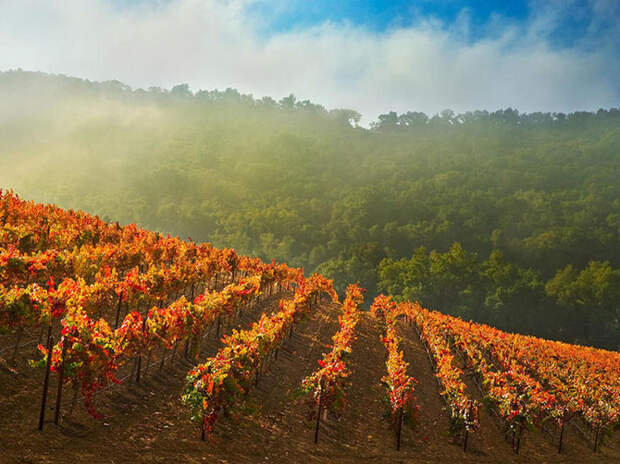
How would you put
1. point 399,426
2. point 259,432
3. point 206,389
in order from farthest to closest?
point 399,426 → point 259,432 → point 206,389

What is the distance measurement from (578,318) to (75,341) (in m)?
81.6

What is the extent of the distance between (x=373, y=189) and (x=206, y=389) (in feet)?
390

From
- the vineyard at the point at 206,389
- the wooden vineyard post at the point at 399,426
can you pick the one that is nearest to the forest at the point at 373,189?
the vineyard at the point at 206,389

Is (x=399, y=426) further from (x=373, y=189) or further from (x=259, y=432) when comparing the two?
(x=373, y=189)

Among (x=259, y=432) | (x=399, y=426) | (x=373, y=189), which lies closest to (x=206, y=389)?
(x=259, y=432)

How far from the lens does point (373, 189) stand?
415 ft

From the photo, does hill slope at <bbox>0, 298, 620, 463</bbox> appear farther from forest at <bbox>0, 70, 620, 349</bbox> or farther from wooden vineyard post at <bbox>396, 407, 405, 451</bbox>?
forest at <bbox>0, 70, 620, 349</bbox>

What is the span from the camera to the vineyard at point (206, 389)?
10336 millimetres

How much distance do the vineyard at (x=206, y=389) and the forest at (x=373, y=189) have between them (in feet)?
168

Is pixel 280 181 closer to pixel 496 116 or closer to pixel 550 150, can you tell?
pixel 550 150

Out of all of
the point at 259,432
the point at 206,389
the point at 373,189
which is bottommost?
the point at 259,432

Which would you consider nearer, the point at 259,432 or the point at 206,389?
the point at 206,389

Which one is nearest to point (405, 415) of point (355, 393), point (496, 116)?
point (355, 393)

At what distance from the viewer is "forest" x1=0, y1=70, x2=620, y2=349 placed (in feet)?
244
